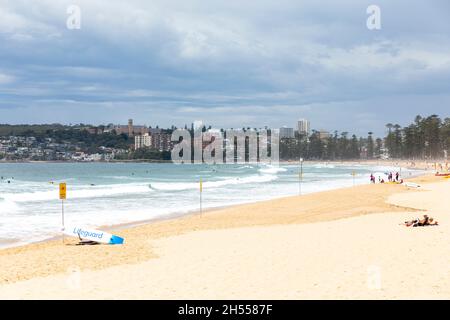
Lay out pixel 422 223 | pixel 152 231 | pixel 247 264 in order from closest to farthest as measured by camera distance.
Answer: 1. pixel 247 264
2. pixel 422 223
3. pixel 152 231

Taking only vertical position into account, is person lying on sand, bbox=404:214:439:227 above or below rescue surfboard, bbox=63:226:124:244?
above

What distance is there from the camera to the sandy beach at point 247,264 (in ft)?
31.9

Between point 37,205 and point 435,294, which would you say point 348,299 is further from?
point 37,205

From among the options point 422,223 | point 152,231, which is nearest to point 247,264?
point 422,223

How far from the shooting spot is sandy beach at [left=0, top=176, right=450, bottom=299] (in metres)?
9.73

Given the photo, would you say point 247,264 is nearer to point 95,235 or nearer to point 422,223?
point 95,235

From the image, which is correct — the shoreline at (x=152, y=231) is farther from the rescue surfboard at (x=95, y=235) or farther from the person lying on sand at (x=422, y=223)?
the person lying on sand at (x=422, y=223)

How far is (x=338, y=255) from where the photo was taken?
525 inches

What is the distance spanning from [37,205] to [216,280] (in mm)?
25690

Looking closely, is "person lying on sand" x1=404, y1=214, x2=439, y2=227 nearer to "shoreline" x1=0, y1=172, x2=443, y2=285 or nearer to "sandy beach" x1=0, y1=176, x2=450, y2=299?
"sandy beach" x1=0, y1=176, x2=450, y2=299

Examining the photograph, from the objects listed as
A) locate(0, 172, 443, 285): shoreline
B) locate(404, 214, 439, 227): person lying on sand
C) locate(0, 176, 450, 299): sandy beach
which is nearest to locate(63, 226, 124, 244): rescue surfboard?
locate(0, 172, 443, 285): shoreline

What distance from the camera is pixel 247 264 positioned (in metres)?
12.4

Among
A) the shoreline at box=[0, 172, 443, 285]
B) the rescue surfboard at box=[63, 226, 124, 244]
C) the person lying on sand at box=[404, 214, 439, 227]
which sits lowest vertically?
the shoreline at box=[0, 172, 443, 285]
